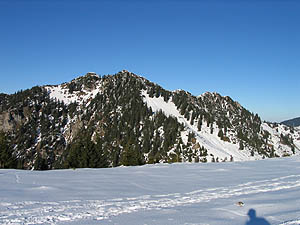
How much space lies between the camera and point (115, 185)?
11344 mm

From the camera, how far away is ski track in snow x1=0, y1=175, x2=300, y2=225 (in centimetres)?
615

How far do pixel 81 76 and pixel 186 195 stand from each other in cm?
14965

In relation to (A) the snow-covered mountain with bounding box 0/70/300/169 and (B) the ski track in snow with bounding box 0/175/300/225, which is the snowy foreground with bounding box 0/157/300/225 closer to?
(B) the ski track in snow with bounding box 0/175/300/225

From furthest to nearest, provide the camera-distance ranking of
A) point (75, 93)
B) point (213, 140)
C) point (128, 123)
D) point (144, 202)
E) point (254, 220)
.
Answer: point (75, 93), point (128, 123), point (213, 140), point (144, 202), point (254, 220)

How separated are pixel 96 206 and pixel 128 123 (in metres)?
98.5

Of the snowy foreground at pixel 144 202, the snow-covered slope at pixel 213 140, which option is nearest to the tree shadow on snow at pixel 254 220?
the snowy foreground at pixel 144 202

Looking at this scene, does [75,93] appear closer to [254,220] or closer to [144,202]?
[144,202]

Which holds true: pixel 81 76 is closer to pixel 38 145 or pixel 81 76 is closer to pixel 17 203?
pixel 38 145

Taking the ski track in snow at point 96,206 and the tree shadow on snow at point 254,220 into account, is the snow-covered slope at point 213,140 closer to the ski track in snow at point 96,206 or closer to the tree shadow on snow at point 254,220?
the ski track in snow at point 96,206

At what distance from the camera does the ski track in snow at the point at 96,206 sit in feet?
20.2

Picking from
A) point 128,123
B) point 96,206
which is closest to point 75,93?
point 128,123

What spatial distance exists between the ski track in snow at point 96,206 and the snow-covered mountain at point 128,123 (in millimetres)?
66248

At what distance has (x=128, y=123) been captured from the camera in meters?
106

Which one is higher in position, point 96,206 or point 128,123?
point 128,123
